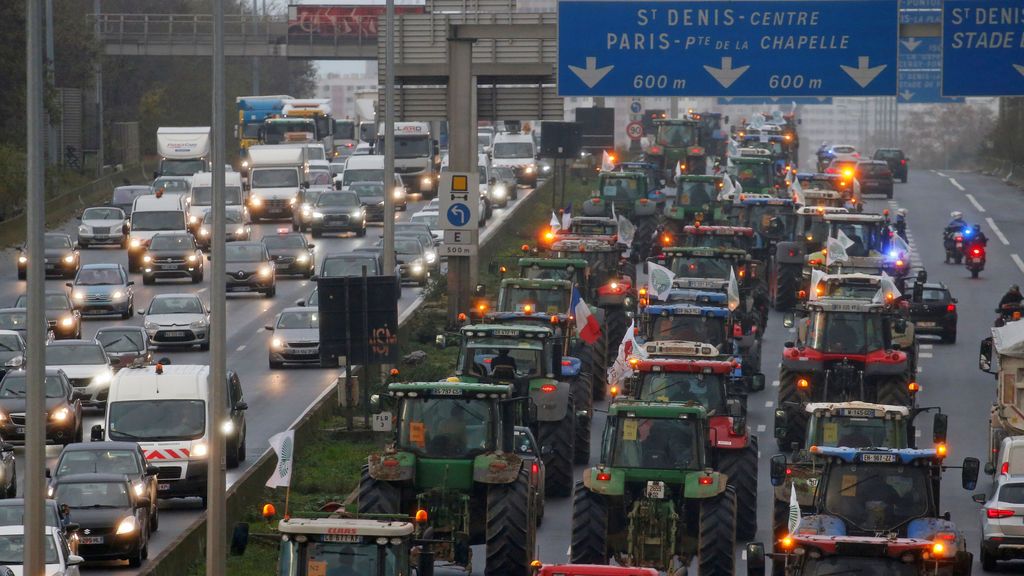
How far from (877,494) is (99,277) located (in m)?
33.1

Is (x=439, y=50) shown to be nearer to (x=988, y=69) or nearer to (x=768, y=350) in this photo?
(x=768, y=350)

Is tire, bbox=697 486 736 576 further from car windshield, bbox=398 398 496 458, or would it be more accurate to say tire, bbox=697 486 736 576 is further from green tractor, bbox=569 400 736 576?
car windshield, bbox=398 398 496 458

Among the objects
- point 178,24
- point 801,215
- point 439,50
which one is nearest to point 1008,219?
point 801,215

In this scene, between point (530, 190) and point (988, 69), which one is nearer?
point (988, 69)

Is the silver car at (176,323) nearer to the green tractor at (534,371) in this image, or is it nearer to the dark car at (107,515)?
the green tractor at (534,371)

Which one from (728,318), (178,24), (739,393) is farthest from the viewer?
(178,24)

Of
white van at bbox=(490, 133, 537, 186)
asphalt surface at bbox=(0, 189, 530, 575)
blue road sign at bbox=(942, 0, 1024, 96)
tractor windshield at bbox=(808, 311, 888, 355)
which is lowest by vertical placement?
asphalt surface at bbox=(0, 189, 530, 575)

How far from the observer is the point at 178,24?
10969cm

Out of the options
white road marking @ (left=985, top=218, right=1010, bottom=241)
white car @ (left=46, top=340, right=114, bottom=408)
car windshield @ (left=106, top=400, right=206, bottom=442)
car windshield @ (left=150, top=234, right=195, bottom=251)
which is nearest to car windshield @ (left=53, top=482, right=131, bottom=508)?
car windshield @ (left=106, top=400, right=206, bottom=442)

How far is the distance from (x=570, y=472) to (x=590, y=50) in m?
7.76

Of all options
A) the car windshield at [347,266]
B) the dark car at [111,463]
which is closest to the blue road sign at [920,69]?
the car windshield at [347,266]

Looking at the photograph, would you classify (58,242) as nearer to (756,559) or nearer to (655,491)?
(655,491)

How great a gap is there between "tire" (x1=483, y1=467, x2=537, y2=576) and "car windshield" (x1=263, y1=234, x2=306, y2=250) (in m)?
36.4

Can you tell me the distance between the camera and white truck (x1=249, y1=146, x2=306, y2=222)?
230 ft
